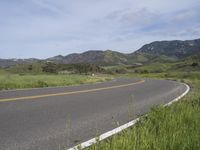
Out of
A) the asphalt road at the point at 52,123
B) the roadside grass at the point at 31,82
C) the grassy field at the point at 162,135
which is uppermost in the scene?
the grassy field at the point at 162,135

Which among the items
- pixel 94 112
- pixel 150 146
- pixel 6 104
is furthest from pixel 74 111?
pixel 150 146

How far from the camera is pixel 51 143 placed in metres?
6.46

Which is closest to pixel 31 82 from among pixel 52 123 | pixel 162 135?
pixel 52 123

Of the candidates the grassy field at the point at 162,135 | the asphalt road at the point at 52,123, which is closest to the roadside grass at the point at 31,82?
the asphalt road at the point at 52,123

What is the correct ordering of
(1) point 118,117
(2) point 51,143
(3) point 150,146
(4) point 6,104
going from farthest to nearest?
(4) point 6,104 < (1) point 118,117 < (2) point 51,143 < (3) point 150,146

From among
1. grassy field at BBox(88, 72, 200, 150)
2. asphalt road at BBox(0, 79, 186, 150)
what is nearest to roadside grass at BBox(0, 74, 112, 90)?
asphalt road at BBox(0, 79, 186, 150)

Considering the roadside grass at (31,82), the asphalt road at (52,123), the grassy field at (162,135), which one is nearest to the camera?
the grassy field at (162,135)

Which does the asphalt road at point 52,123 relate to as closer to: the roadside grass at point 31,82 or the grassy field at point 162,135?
the grassy field at point 162,135

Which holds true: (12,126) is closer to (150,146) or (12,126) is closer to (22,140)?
(22,140)

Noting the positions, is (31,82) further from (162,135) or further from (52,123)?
(162,135)

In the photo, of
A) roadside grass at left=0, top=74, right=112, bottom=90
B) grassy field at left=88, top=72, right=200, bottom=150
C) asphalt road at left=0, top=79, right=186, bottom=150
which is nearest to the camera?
grassy field at left=88, top=72, right=200, bottom=150

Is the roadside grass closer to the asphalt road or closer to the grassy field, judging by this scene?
the asphalt road

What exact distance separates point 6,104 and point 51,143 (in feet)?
17.6

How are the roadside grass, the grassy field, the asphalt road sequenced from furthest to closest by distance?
the roadside grass, the asphalt road, the grassy field
